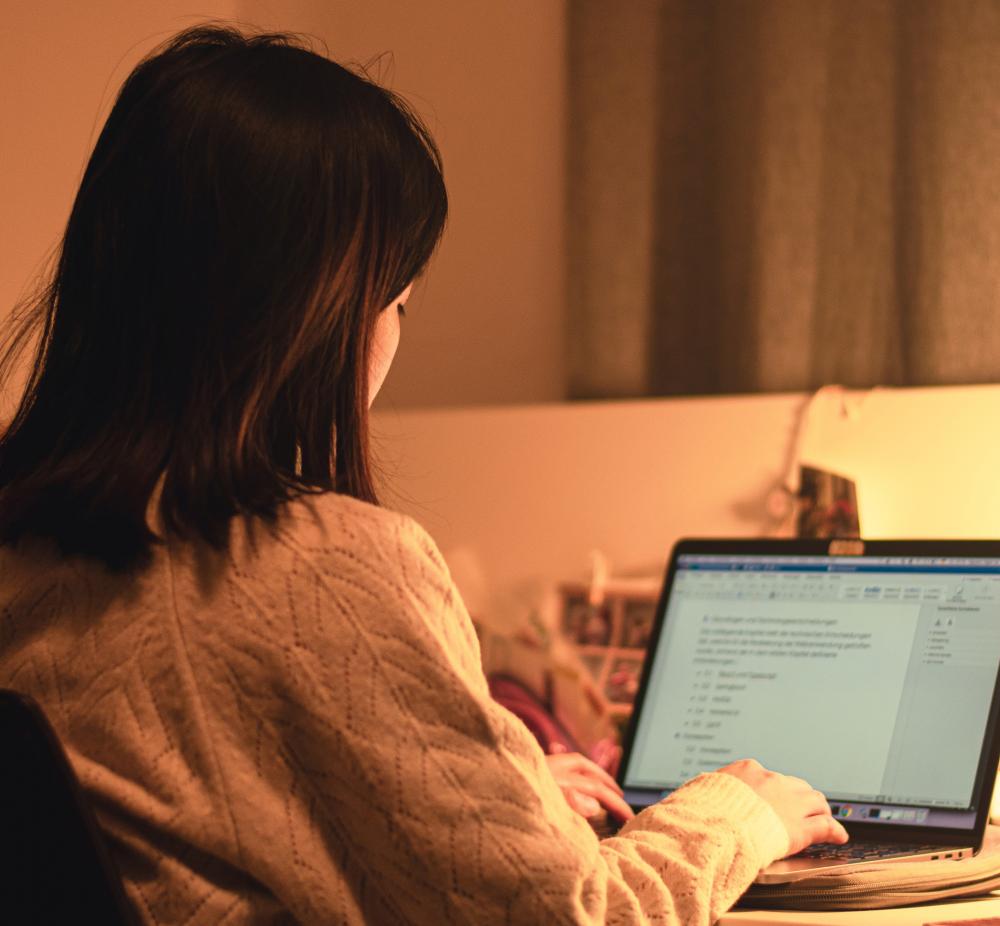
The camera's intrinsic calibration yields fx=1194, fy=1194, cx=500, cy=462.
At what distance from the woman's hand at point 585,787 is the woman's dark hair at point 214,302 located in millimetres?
343

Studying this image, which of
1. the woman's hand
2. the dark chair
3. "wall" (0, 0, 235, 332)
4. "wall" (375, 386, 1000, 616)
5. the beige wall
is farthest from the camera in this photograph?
the beige wall

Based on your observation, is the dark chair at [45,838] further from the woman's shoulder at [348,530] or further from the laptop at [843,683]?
the laptop at [843,683]

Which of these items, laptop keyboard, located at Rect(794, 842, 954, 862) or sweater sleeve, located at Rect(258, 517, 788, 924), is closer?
sweater sleeve, located at Rect(258, 517, 788, 924)

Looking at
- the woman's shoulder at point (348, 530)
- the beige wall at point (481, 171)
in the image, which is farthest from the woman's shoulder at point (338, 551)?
the beige wall at point (481, 171)

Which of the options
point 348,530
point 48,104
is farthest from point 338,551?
point 48,104

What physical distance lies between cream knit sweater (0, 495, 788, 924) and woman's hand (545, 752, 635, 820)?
0.29 m

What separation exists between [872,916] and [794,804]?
85 millimetres

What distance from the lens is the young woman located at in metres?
0.56

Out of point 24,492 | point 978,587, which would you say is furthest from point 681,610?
point 24,492

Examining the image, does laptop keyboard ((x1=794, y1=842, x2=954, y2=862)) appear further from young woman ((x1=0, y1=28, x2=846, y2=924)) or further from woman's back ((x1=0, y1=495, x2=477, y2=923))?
woman's back ((x1=0, y1=495, x2=477, y2=923))

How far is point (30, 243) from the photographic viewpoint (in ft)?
4.69

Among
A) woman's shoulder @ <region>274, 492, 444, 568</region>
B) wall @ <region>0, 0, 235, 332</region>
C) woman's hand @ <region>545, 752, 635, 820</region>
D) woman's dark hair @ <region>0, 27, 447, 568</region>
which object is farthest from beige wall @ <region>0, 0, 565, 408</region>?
woman's shoulder @ <region>274, 492, 444, 568</region>

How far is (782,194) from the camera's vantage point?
1.57 meters

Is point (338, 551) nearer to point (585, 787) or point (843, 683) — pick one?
point (585, 787)
